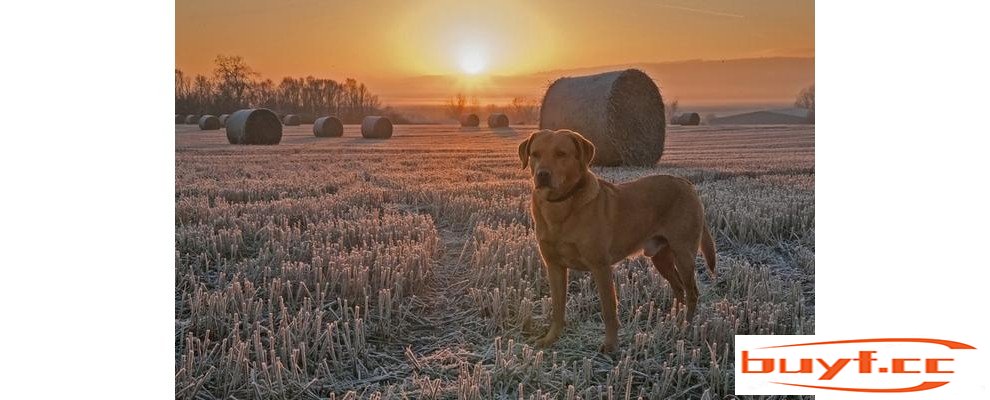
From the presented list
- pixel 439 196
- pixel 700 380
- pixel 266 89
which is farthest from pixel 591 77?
pixel 700 380

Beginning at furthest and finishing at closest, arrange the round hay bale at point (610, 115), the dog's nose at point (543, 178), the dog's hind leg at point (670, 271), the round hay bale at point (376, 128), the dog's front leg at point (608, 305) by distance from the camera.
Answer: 1. the round hay bale at point (610, 115)
2. the round hay bale at point (376, 128)
3. the dog's hind leg at point (670, 271)
4. the dog's front leg at point (608, 305)
5. the dog's nose at point (543, 178)

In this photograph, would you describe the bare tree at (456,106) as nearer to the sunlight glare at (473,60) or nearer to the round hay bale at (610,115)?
the sunlight glare at (473,60)

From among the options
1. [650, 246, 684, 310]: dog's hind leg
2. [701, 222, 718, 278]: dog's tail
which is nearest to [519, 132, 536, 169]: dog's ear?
[650, 246, 684, 310]: dog's hind leg

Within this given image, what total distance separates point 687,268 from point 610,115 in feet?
10.7

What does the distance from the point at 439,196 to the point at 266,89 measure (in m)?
0.96

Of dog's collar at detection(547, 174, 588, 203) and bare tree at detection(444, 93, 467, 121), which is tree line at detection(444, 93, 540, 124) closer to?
bare tree at detection(444, 93, 467, 121)

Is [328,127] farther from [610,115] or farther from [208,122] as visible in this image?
[610,115]

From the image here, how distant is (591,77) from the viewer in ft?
19.7

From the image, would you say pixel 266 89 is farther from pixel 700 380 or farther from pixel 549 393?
pixel 700 380

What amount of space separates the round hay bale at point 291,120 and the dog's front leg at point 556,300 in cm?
163

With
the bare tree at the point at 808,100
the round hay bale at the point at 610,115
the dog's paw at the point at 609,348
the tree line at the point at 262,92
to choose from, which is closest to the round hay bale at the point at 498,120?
the tree line at the point at 262,92

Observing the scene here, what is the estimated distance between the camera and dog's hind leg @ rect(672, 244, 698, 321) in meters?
3.00

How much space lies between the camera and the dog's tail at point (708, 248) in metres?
3.15
